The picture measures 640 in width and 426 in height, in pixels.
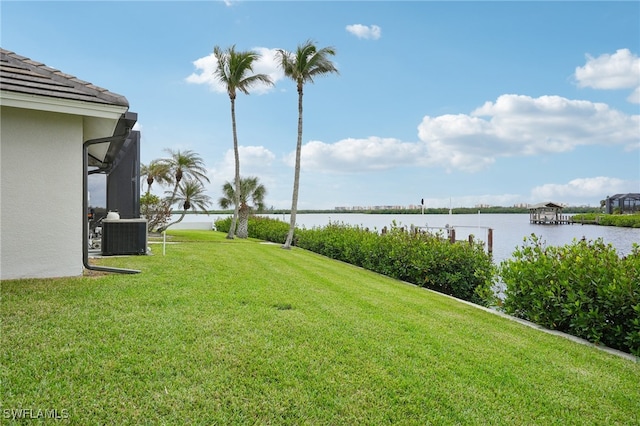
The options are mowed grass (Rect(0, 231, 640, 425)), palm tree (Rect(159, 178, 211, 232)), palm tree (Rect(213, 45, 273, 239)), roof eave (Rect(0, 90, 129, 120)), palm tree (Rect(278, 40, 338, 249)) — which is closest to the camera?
mowed grass (Rect(0, 231, 640, 425))

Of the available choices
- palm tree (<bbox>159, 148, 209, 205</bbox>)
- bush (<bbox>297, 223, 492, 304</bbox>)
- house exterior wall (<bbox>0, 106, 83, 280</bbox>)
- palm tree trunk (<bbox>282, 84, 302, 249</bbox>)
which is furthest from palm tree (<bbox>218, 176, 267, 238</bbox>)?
house exterior wall (<bbox>0, 106, 83, 280</bbox>)

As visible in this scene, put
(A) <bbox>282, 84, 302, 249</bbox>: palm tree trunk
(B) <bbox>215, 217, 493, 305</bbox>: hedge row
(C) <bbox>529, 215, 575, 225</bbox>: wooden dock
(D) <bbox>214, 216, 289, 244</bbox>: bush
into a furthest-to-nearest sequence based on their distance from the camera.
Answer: (C) <bbox>529, 215, 575, 225</bbox>: wooden dock
(D) <bbox>214, 216, 289, 244</bbox>: bush
(A) <bbox>282, 84, 302, 249</bbox>: palm tree trunk
(B) <bbox>215, 217, 493, 305</bbox>: hedge row

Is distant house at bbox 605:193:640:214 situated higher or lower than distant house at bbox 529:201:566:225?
higher

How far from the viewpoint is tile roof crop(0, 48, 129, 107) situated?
519 cm

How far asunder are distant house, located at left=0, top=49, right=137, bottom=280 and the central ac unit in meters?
2.78

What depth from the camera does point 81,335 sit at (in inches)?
141

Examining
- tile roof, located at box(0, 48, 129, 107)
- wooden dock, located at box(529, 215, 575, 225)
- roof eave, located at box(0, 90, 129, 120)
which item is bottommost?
wooden dock, located at box(529, 215, 575, 225)

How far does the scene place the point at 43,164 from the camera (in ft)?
18.4

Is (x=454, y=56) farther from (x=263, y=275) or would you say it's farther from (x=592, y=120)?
(x=263, y=275)

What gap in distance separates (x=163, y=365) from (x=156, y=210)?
62.9 ft

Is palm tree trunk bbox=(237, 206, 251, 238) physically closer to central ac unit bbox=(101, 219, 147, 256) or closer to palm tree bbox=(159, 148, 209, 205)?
palm tree bbox=(159, 148, 209, 205)

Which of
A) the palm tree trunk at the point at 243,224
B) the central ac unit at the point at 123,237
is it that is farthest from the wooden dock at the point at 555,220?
the central ac unit at the point at 123,237

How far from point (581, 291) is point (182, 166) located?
21.6 metres

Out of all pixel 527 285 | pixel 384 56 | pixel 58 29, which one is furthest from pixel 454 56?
pixel 58 29
